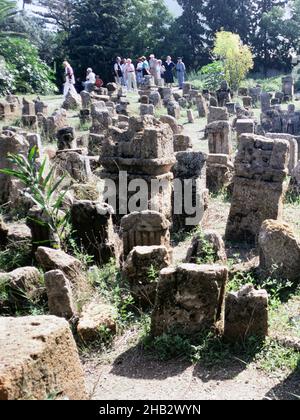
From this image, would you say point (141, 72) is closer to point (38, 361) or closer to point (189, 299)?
point (189, 299)

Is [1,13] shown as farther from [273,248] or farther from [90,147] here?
[273,248]

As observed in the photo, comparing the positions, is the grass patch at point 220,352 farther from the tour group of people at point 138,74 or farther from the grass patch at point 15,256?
the tour group of people at point 138,74

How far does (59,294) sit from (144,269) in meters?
0.84

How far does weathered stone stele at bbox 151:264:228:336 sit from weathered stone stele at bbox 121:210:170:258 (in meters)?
1.20

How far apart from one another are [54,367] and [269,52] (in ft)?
122

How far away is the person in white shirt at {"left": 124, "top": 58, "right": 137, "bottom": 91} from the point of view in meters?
23.7

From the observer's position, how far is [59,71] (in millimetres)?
32000

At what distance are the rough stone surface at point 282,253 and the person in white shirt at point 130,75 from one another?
773 inches

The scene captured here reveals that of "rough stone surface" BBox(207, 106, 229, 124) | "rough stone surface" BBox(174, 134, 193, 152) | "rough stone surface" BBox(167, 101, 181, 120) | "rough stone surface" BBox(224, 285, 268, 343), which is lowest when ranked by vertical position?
"rough stone surface" BBox(224, 285, 268, 343)

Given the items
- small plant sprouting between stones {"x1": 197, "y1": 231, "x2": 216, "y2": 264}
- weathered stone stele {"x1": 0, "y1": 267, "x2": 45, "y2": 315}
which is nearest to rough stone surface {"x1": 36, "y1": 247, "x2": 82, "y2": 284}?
weathered stone stele {"x1": 0, "y1": 267, "x2": 45, "y2": 315}

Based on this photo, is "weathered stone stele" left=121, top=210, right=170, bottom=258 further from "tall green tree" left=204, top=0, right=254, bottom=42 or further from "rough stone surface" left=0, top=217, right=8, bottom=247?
→ "tall green tree" left=204, top=0, right=254, bottom=42
